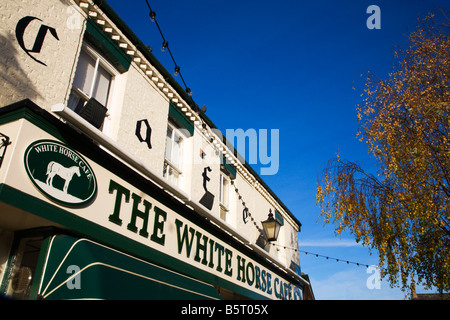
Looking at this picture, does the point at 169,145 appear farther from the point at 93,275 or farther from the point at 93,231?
the point at 93,275

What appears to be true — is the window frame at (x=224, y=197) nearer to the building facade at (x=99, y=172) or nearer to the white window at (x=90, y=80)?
the building facade at (x=99, y=172)

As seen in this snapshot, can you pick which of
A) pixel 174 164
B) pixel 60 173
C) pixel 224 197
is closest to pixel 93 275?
pixel 60 173

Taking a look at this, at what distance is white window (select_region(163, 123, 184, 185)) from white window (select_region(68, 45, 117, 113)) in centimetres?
217

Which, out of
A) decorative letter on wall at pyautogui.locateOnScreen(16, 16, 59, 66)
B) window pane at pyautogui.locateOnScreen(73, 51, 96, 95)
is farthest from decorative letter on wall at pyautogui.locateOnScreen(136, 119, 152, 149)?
decorative letter on wall at pyautogui.locateOnScreen(16, 16, 59, 66)

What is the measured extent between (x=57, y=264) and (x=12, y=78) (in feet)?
8.97

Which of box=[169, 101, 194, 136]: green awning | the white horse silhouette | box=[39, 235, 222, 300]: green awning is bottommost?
box=[39, 235, 222, 300]: green awning

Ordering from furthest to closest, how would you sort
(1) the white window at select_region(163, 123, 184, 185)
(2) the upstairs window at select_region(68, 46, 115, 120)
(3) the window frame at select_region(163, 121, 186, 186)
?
(1) the white window at select_region(163, 123, 184, 185) < (3) the window frame at select_region(163, 121, 186, 186) < (2) the upstairs window at select_region(68, 46, 115, 120)

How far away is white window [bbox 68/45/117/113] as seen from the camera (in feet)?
20.4

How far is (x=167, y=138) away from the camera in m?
8.80

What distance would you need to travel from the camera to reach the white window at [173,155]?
857cm

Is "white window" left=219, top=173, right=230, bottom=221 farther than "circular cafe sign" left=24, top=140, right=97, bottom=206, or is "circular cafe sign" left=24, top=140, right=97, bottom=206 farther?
"white window" left=219, top=173, right=230, bottom=221

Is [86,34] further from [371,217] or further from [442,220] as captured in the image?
[442,220]

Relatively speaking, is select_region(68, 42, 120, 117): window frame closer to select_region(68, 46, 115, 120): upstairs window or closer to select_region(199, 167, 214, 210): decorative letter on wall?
select_region(68, 46, 115, 120): upstairs window
